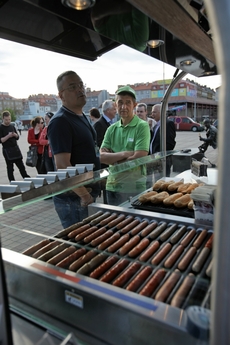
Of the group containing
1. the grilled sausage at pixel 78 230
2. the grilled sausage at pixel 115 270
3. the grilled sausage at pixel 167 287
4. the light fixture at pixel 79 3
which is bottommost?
the grilled sausage at pixel 167 287

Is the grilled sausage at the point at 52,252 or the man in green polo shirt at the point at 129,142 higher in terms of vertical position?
the man in green polo shirt at the point at 129,142

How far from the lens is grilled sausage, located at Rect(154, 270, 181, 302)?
89 cm

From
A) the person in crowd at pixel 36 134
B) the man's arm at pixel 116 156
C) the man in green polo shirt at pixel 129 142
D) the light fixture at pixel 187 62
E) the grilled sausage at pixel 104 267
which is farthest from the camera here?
the person in crowd at pixel 36 134

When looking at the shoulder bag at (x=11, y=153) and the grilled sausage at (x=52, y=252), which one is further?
the shoulder bag at (x=11, y=153)

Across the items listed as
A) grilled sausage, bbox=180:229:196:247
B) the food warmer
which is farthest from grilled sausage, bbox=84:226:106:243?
grilled sausage, bbox=180:229:196:247

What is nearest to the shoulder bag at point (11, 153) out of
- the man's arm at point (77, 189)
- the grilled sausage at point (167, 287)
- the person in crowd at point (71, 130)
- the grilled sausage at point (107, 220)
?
the person in crowd at point (71, 130)

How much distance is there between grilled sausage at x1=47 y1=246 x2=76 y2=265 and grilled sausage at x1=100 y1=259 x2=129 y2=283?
236 mm

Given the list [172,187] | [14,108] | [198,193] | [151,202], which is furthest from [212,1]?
[14,108]

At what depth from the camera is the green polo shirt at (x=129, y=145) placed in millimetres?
2188

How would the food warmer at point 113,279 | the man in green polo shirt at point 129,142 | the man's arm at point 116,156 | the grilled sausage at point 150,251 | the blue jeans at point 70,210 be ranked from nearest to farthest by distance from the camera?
the food warmer at point 113,279 < the grilled sausage at point 150,251 < the blue jeans at point 70,210 < the man in green polo shirt at point 129,142 < the man's arm at point 116,156

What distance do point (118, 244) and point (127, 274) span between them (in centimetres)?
25

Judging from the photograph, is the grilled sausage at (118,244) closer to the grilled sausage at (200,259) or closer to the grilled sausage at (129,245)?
the grilled sausage at (129,245)

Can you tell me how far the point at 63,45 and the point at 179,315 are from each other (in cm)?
160

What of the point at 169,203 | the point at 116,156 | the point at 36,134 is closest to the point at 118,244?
the point at 169,203
